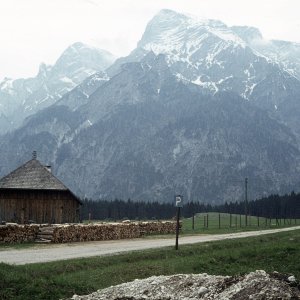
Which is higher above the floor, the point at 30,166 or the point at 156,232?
the point at 30,166

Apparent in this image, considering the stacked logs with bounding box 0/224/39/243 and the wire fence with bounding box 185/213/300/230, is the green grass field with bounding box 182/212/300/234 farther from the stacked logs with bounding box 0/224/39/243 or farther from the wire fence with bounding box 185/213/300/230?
the stacked logs with bounding box 0/224/39/243

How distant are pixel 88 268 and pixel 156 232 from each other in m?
32.4

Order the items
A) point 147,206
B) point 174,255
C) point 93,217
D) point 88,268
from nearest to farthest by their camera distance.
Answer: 1. point 88,268
2. point 174,255
3. point 93,217
4. point 147,206

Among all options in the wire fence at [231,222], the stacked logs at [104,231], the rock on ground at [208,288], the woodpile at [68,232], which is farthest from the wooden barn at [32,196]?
the rock on ground at [208,288]

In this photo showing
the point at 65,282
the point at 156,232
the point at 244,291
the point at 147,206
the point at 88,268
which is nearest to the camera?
the point at 244,291

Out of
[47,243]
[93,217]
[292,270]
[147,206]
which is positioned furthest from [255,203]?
[292,270]

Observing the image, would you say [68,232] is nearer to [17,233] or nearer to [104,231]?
[17,233]

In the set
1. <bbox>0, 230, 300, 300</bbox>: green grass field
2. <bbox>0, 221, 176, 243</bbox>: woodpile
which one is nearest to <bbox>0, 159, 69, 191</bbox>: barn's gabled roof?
<bbox>0, 221, 176, 243</bbox>: woodpile

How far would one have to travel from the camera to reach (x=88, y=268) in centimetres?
2077

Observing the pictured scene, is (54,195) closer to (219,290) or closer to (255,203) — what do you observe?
(219,290)

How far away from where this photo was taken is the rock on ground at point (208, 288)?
1251 cm

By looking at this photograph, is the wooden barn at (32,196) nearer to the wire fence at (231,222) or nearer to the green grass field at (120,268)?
the wire fence at (231,222)

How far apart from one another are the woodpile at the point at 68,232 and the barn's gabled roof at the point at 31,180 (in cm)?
1329

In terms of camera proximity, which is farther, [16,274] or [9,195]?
[9,195]
